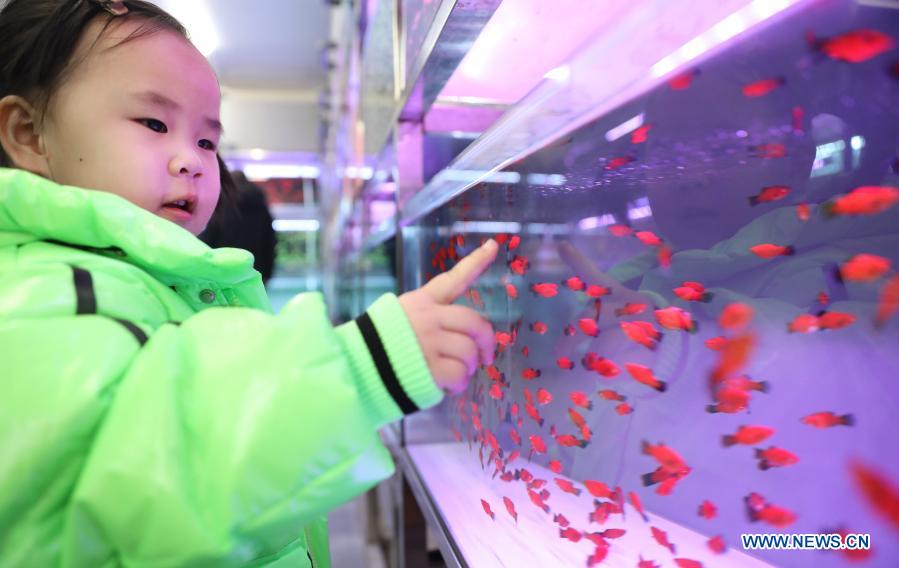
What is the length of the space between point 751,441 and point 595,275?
0.90ft

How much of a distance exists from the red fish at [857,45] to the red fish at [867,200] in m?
0.10

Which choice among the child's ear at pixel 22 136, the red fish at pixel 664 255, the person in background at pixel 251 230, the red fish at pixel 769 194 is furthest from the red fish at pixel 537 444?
the person in background at pixel 251 230

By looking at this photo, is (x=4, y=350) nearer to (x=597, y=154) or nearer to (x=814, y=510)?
(x=597, y=154)

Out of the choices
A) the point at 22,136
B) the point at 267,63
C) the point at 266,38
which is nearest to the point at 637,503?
the point at 22,136

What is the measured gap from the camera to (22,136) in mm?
770

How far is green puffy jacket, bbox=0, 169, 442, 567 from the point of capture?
0.45 m

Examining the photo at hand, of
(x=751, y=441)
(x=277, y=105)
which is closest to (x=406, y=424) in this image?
(x=751, y=441)

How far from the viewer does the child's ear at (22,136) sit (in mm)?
761

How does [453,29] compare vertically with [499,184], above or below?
above

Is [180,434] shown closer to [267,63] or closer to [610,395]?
[610,395]

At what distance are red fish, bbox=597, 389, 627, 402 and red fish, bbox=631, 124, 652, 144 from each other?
0.33 m

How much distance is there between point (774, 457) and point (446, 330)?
1.30 feet

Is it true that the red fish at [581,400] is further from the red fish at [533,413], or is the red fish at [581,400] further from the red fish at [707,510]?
the red fish at [707,510]

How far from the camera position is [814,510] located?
53cm
